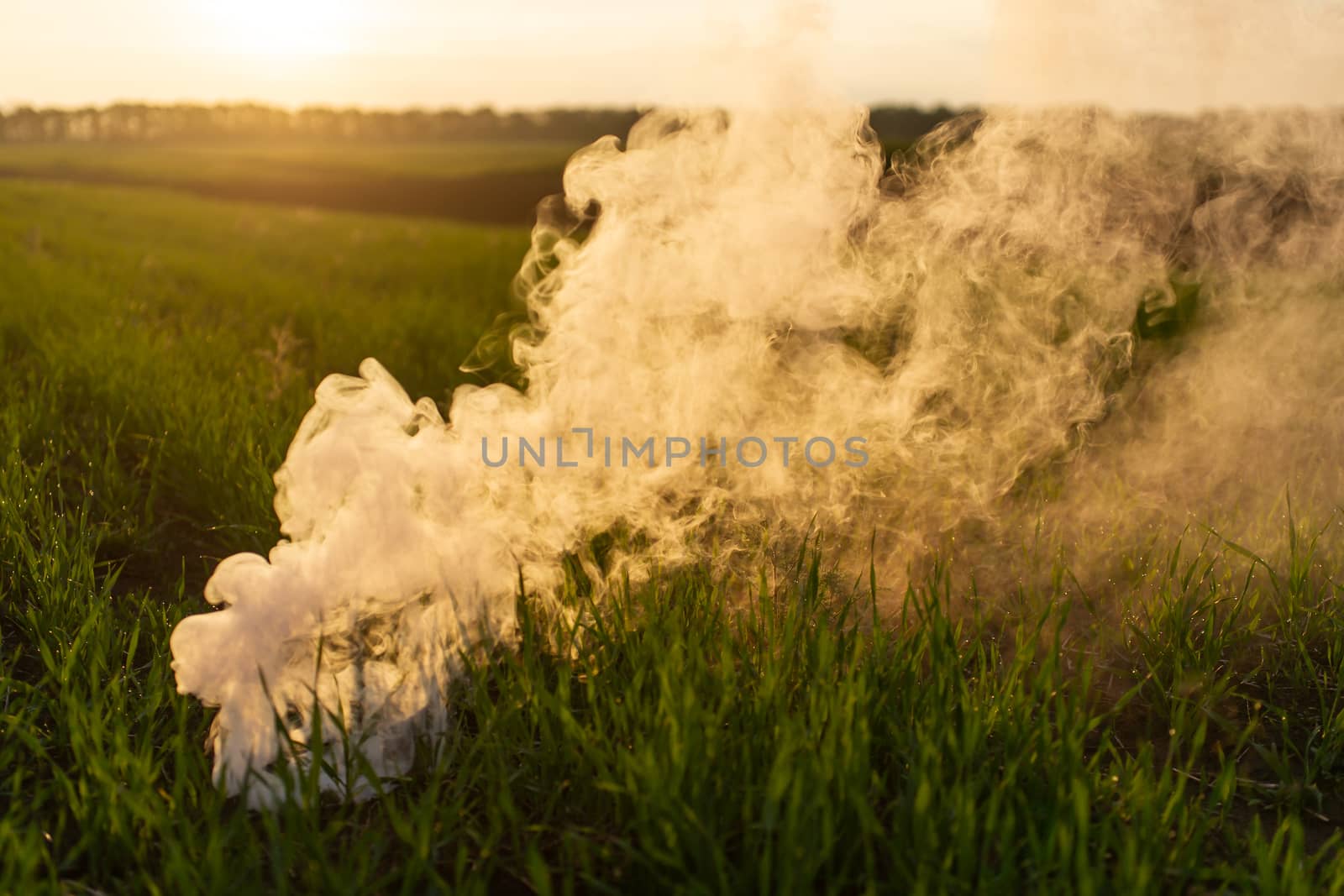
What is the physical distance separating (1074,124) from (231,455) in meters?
3.16

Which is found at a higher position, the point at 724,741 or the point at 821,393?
the point at 821,393

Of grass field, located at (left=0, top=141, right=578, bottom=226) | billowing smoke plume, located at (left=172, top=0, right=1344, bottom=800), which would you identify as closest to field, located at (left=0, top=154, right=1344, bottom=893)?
billowing smoke plume, located at (left=172, top=0, right=1344, bottom=800)

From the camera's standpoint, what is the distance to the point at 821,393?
3.38 metres

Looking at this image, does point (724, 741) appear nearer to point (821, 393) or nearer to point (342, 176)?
point (821, 393)

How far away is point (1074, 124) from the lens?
3.65 meters

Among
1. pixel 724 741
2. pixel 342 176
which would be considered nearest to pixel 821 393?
pixel 724 741

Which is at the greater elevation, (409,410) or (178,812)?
(409,410)

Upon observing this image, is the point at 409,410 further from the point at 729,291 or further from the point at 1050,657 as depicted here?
the point at 1050,657

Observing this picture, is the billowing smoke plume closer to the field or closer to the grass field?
the field

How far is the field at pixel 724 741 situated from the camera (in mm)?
1728

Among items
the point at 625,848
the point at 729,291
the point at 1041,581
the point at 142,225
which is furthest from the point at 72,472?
the point at 142,225

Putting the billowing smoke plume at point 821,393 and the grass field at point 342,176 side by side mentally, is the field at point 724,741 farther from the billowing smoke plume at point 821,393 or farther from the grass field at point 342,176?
the grass field at point 342,176

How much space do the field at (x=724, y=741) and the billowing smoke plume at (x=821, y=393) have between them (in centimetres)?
23

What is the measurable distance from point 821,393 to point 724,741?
1633 mm
